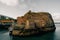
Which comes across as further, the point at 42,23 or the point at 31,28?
the point at 42,23

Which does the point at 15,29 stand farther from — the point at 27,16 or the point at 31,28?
the point at 27,16

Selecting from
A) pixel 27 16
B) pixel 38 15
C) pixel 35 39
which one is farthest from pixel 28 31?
pixel 38 15

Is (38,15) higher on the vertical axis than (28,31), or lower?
higher

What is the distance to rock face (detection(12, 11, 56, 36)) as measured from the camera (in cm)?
9138

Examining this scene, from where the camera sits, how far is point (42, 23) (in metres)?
127

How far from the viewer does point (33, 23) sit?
3986 inches

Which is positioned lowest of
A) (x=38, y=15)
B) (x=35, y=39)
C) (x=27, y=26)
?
(x=35, y=39)

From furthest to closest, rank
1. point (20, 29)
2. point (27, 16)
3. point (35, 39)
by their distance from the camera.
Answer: point (27, 16), point (20, 29), point (35, 39)

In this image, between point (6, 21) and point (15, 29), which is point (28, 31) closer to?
point (15, 29)

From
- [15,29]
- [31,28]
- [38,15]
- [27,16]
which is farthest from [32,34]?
[38,15]

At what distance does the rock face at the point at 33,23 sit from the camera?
91375 mm

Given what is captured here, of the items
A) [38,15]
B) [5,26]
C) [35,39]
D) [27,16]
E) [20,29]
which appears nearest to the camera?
[35,39]

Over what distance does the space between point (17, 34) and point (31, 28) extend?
851 centimetres

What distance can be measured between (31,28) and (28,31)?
3728 millimetres
